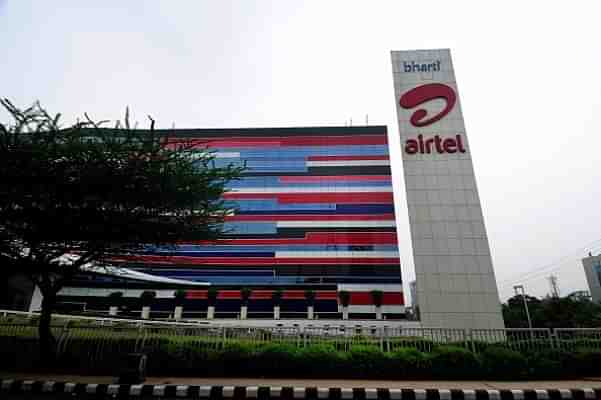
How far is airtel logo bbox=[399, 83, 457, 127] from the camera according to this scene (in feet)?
80.1

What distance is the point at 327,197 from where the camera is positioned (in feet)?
115

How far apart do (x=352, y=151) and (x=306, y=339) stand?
1147 inches

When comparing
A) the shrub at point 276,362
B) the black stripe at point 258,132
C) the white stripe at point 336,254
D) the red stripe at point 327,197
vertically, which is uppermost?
the black stripe at point 258,132

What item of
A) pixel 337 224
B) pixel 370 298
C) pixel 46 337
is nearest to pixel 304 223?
pixel 337 224

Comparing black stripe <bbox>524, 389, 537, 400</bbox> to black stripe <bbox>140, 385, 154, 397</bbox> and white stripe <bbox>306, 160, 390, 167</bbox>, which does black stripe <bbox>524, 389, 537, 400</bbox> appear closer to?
black stripe <bbox>140, 385, 154, 397</bbox>

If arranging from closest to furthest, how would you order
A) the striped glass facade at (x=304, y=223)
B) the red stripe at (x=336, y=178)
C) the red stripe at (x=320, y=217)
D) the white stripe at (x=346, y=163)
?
the striped glass facade at (x=304, y=223) → the red stripe at (x=320, y=217) → the red stripe at (x=336, y=178) → the white stripe at (x=346, y=163)

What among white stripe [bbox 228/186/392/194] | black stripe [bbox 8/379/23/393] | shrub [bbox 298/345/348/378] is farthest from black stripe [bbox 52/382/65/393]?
white stripe [bbox 228/186/392/194]

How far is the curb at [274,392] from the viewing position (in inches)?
261

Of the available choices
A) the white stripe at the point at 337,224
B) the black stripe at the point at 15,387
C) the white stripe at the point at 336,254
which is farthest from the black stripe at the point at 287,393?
the white stripe at the point at 337,224

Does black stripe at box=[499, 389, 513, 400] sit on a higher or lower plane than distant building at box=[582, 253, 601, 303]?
lower

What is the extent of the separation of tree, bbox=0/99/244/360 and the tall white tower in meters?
16.8

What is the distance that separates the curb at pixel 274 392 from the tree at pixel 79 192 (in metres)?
2.18

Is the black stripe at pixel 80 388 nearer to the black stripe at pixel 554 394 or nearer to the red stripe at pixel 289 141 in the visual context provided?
the black stripe at pixel 554 394

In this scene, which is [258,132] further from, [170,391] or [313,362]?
[170,391]
